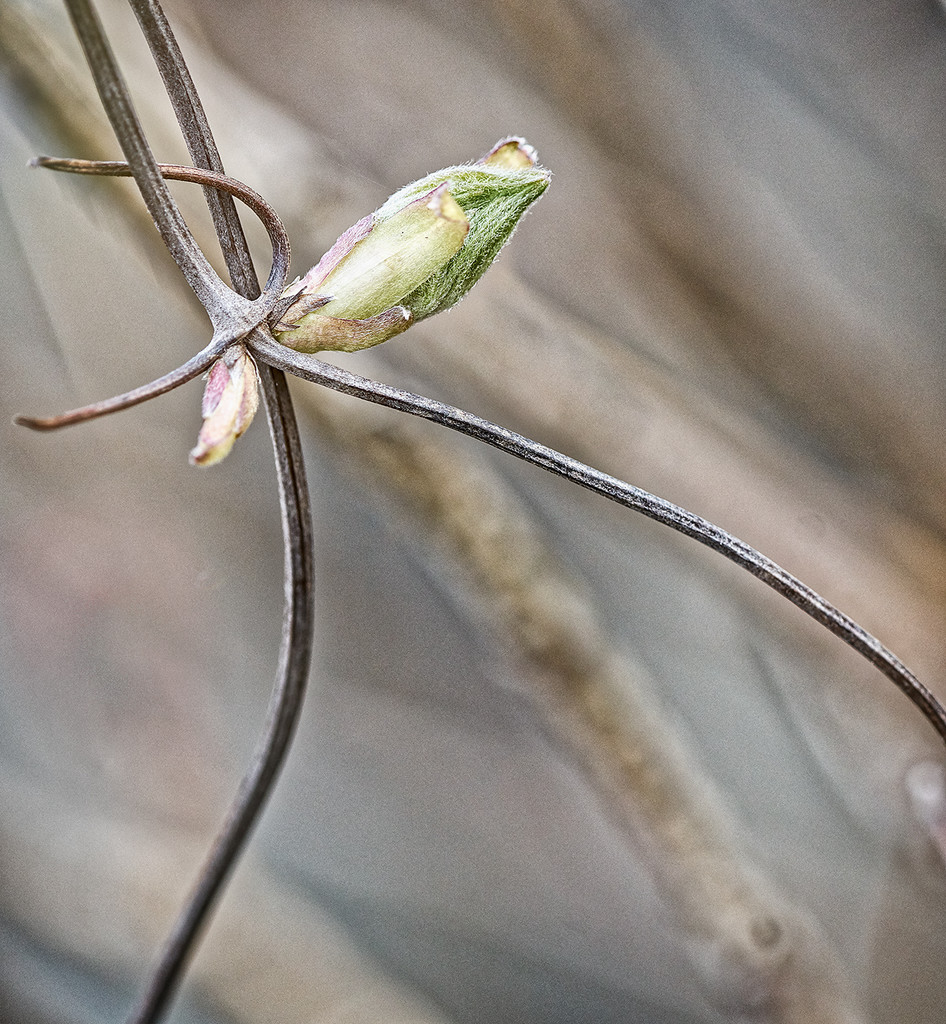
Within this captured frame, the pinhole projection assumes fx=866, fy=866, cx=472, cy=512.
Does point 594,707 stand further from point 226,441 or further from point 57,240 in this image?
point 57,240

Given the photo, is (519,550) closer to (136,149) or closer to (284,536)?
(284,536)

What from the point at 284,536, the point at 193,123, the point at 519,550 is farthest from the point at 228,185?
the point at 519,550

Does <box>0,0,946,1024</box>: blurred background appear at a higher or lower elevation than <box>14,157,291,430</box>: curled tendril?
higher

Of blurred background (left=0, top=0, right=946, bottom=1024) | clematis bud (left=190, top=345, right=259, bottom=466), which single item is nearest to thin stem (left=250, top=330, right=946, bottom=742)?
clematis bud (left=190, top=345, right=259, bottom=466)

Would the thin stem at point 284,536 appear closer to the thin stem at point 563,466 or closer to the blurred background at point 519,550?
the thin stem at point 563,466

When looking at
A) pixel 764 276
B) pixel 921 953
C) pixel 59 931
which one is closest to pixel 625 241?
pixel 764 276

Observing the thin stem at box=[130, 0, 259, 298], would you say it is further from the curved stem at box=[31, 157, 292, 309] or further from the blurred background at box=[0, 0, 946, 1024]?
the blurred background at box=[0, 0, 946, 1024]
